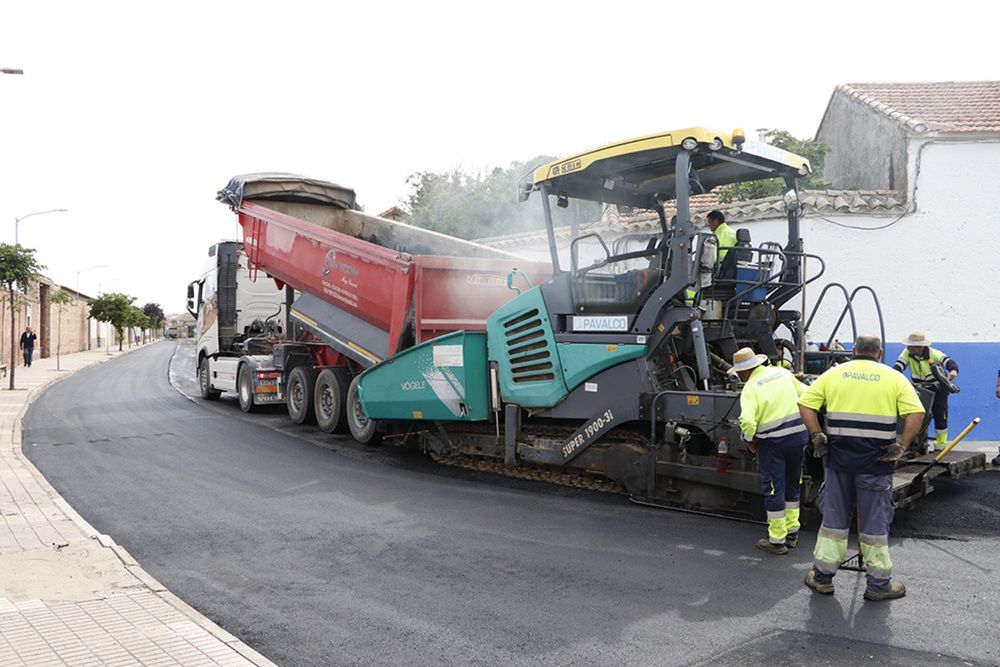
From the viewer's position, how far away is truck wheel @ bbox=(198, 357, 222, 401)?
14516 millimetres

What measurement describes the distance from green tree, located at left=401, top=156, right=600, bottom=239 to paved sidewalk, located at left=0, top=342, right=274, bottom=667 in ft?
35.3

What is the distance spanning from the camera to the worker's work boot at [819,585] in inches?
159

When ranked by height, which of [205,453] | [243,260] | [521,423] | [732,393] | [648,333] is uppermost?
[243,260]

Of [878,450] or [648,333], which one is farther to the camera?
[648,333]

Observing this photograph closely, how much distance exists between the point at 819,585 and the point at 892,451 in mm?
837

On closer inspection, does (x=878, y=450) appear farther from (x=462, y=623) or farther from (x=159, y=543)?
(x=159, y=543)

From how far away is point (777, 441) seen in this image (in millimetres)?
4863

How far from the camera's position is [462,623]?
3.71 meters

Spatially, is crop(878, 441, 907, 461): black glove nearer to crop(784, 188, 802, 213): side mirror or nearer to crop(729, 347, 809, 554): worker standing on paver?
crop(729, 347, 809, 554): worker standing on paver

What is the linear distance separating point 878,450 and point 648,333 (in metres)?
2.05

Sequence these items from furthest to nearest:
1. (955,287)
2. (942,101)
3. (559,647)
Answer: (942,101) → (955,287) → (559,647)

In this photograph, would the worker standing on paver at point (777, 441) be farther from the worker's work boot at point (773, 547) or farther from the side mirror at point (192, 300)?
the side mirror at point (192, 300)

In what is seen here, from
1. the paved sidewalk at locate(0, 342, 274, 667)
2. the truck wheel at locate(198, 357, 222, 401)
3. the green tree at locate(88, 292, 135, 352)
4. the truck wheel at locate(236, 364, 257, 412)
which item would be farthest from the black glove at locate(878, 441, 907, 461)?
the green tree at locate(88, 292, 135, 352)

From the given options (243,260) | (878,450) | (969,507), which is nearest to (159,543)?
(878,450)
